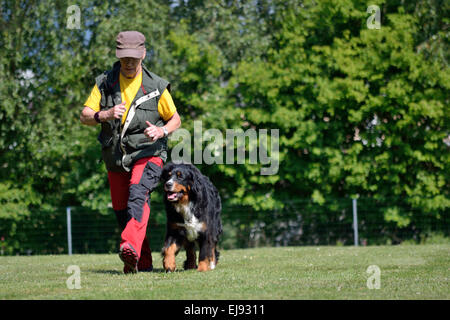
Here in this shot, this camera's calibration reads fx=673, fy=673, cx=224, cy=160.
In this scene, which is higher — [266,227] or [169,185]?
[169,185]

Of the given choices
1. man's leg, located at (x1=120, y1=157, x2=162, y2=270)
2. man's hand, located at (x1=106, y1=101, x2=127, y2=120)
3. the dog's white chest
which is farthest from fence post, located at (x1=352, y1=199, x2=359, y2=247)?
man's hand, located at (x1=106, y1=101, x2=127, y2=120)

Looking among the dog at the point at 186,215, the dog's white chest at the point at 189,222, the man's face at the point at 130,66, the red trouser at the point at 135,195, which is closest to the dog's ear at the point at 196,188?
the dog at the point at 186,215

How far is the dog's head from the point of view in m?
7.16

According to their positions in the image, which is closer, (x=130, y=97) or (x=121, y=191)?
(x=130, y=97)

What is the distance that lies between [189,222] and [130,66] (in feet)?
6.01

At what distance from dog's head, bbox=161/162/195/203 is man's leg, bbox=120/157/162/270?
270 millimetres

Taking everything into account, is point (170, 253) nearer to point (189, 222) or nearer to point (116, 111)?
point (189, 222)

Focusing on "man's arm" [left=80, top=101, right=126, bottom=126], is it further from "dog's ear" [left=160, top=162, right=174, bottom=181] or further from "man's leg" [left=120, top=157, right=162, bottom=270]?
"dog's ear" [left=160, top=162, right=174, bottom=181]

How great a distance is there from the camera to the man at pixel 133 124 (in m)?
6.58

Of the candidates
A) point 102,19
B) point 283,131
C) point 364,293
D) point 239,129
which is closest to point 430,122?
point 283,131

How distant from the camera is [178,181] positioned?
719 cm

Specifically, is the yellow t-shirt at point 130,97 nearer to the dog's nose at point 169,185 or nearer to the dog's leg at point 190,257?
the dog's nose at point 169,185

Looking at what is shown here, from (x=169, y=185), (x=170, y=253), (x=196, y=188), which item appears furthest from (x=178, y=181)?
(x=170, y=253)

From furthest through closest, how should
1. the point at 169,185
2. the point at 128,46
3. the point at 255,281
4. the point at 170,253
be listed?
the point at 170,253
the point at 169,185
the point at 128,46
the point at 255,281
